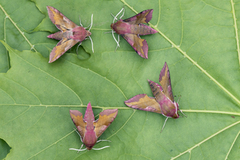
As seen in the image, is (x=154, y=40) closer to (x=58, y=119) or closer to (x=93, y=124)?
(x=93, y=124)

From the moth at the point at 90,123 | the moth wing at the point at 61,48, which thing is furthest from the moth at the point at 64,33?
the moth at the point at 90,123

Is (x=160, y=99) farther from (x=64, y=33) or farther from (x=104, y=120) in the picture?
(x=64, y=33)

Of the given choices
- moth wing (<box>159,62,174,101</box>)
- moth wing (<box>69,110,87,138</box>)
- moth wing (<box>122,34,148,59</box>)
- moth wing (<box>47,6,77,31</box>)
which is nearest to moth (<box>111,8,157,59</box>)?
moth wing (<box>122,34,148,59</box>)

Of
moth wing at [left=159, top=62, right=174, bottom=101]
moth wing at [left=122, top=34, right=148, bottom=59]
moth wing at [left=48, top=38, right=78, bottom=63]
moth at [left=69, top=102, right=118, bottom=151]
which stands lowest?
moth at [left=69, top=102, right=118, bottom=151]

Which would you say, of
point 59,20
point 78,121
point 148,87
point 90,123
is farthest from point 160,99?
point 59,20

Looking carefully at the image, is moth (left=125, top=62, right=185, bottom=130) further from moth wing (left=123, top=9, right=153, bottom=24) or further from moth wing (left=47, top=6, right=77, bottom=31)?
moth wing (left=47, top=6, right=77, bottom=31)

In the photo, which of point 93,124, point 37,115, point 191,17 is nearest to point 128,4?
point 191,17

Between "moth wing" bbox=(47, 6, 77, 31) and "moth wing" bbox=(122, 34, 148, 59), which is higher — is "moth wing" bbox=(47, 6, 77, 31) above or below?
above
